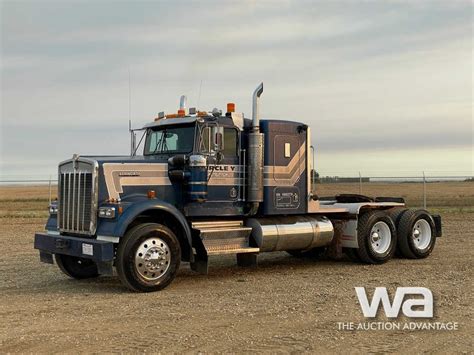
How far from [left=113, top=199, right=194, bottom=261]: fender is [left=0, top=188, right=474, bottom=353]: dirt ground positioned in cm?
95

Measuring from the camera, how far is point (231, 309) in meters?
8.12

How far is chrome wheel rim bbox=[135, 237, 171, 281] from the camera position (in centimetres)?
932

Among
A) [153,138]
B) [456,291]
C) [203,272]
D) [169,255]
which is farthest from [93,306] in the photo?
[456,291]

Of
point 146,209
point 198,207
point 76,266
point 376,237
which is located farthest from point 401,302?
point 76,266

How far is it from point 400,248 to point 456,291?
398 cm

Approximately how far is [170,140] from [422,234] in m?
6.36

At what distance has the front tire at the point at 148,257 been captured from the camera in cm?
917

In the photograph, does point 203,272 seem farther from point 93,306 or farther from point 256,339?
point 256,339

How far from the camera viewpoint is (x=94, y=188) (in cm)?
957

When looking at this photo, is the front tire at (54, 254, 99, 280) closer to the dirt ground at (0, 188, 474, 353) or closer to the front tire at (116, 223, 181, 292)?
the dirt ground at (0, 188, 474, 353)

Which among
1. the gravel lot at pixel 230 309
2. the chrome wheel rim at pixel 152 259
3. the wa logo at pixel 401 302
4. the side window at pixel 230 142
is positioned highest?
→ the side window at pixel 230 142

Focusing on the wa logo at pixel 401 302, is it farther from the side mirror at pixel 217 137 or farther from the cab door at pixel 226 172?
the side mirror at pixel 217 137

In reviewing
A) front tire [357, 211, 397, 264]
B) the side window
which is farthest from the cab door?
front tire [357, 211, 397, 264]

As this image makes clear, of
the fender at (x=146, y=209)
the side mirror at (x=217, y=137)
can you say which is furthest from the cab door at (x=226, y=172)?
the fender at (x=146, y=209)
